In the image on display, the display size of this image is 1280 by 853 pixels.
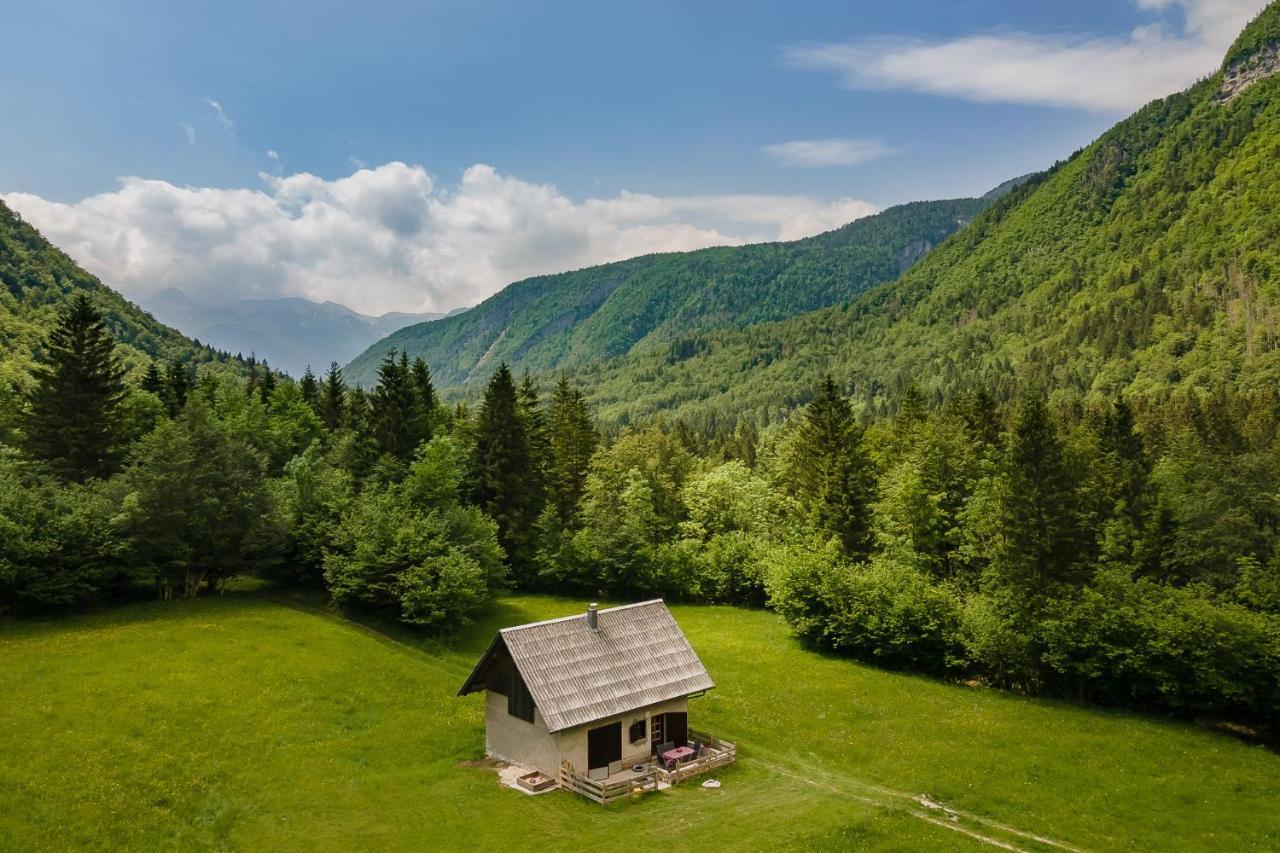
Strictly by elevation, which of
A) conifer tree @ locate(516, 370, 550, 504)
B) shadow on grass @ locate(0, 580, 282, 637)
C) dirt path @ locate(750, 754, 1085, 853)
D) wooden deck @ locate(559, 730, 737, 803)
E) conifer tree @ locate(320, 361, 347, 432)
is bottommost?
dirt path @ locate(750, 754, 1085, 853)

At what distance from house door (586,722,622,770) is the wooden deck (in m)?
0.70

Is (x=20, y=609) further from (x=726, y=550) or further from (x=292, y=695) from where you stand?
(x=726, y=550)

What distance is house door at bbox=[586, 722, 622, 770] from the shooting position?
33875 mm

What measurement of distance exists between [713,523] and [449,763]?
161 ft

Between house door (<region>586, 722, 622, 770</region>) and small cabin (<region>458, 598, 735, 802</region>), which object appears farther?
house door (<region>586, 722, 622, 770</region>)

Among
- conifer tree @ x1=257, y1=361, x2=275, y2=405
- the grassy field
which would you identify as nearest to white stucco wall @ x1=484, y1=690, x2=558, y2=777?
the grassy field

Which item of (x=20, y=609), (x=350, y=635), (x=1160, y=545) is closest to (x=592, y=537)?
(x=350, y=635)

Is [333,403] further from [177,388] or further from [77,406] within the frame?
[77,406]

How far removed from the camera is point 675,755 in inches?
1374

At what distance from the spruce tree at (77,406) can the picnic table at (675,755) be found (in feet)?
162

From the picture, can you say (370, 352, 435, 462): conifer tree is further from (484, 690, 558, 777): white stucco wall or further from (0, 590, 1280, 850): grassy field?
(484, 690, 558, 777): white stucco wall

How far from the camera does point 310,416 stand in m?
87.2

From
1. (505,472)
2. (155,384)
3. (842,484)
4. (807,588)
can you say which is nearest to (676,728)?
(807,588)

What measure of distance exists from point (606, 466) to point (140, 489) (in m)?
40.2
